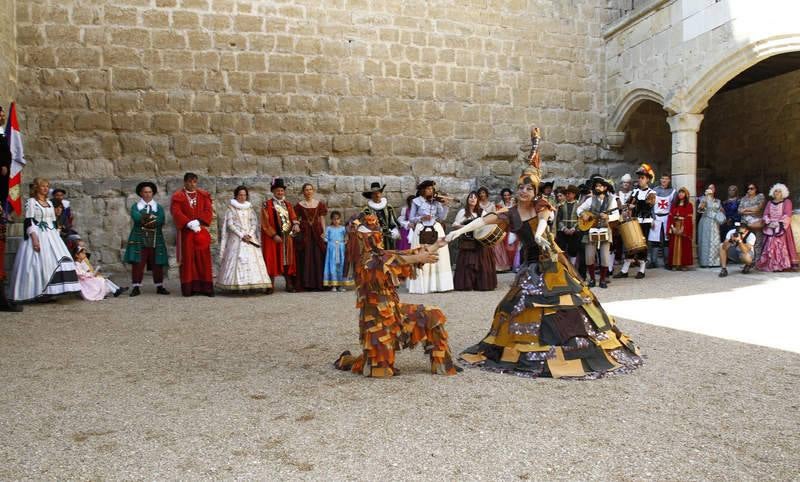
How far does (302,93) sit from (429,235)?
358cm

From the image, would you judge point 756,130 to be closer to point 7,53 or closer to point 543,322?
point 543,322

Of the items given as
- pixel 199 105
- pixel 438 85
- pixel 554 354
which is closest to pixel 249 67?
pixel 199 105

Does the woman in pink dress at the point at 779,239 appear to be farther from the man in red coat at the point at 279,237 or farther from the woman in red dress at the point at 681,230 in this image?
the man in red coat at the point at 279,237

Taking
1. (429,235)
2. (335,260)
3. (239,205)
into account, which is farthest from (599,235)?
(239,205)

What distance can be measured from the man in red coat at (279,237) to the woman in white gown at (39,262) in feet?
8.30

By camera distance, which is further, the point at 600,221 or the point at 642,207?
the point at 642,207

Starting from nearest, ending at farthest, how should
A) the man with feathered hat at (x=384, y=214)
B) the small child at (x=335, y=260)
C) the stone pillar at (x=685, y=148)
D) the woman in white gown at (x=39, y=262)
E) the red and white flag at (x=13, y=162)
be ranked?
the red and white flag at (x=13, y=162), the woman in white gown at (x=39, y=262), the man with feathered hat at (x=384, y=214), the small child at (x=335, y=260), the stone pillar at (x=685, y=148)

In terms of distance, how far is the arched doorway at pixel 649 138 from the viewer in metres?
13.0

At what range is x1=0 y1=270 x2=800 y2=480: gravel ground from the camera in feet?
9.23

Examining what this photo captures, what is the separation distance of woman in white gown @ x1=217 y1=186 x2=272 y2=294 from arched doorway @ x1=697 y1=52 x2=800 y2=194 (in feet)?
32.1

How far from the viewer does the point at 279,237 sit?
9164mm

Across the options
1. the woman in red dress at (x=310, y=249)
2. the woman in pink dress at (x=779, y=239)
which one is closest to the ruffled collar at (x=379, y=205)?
the woman in red dress at (x=310, y=249)

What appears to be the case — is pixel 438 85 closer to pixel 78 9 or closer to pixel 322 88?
pixel 322 88

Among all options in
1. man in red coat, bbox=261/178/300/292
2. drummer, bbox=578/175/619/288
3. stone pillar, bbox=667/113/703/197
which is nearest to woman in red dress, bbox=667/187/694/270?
stone pillar, bbox=667/113/703/197
